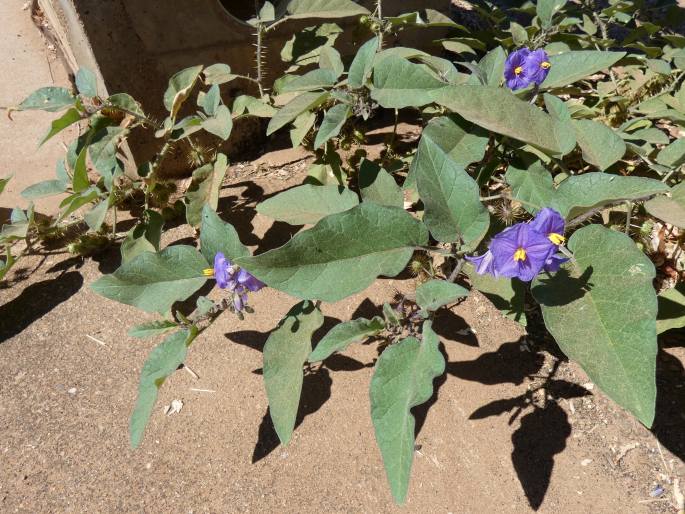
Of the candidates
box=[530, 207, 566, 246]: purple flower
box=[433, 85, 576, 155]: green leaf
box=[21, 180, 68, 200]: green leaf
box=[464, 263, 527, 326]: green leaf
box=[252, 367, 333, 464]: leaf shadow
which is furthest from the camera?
box=[21, 180, 68, 200]: green leaf

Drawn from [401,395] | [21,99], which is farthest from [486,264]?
[21,99]

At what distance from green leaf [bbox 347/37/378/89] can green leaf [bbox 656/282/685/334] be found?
1.27 meters

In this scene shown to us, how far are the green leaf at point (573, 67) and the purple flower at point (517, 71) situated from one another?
0.08 metres

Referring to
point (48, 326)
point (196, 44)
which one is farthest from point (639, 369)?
point (196, 44)

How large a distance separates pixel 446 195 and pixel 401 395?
519 millimetres

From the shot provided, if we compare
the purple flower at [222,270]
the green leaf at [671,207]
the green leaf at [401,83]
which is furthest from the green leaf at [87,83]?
the green leaf at [671,207]

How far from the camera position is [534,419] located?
5.49 feet

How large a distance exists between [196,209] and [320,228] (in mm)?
965

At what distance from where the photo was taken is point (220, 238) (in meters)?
1.50

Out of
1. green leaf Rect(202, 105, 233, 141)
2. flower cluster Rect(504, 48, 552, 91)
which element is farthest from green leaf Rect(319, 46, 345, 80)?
flower cluster Rect(504, 48, 552, 91)

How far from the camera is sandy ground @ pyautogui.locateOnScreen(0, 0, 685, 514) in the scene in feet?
5.03

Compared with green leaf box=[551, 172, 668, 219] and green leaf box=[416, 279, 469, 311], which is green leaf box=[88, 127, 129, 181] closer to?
green leaf box=[416, 279, 469, 311]

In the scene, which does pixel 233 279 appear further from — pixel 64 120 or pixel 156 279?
pixel 64 120

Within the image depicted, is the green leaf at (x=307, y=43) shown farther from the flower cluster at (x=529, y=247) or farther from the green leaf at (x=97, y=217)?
the flower cluster at (x=529, y=247)
